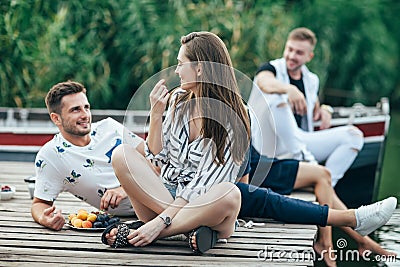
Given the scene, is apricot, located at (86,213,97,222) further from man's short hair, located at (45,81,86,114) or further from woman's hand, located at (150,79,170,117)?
woman's hand, located at (150,79,170,117)

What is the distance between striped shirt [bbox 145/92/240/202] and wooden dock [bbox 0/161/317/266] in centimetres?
26

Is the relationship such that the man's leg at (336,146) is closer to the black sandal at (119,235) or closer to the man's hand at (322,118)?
the man's hand at (322,118)

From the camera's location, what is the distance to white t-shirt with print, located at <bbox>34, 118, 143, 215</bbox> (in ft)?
12.6

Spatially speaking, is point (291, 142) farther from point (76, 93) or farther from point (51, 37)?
point (51, 37)

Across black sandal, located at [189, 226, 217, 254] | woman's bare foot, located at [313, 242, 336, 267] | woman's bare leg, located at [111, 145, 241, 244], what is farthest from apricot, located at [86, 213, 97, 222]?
woman's bare foot, located at [313, 242, 336, 267]

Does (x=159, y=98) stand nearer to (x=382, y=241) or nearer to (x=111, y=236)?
(x=111, y=236)

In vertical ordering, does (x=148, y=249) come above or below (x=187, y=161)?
below

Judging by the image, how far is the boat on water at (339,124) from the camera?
241 inches

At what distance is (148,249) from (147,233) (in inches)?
3.1

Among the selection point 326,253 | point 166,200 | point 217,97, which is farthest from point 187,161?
point 326,253

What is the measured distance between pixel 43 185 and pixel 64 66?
4621 mm

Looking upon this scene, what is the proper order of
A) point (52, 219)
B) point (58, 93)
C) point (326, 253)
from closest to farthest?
1. point (52, 219)
2. point (58, 93)
3. point (326, 253)

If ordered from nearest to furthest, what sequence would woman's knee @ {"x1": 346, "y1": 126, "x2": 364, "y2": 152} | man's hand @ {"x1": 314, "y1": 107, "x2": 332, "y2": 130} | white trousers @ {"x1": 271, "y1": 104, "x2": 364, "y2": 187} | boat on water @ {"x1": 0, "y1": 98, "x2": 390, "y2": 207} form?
white trousers @ {"x1": 271, "y1": 104, "x2": 364, "y2": 187}
woman's knee @ {"x1": 346, "y1": 126, "x2": 364, "y2": 152}
man's hand @ {"x1": 314, "y1": 107, "x2": 332, "y2": 130}
boat on water @ {"x1": 0, "y1": 98, "x2": 390, "y2": 207}

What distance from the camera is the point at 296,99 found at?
5.31 meters
